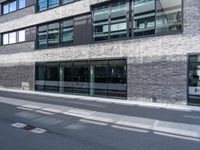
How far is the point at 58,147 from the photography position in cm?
605

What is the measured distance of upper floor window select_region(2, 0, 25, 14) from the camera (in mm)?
24798

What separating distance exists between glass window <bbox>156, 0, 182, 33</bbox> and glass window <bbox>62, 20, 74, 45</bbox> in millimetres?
7640

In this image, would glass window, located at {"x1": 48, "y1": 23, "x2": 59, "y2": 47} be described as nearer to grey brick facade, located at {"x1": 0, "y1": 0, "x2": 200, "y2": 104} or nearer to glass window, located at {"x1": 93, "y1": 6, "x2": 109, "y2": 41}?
grey brick facade, located at {"x1": 0, "y1": 0, "x2": 200, "y2": 104}

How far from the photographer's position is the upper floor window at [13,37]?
2462 centimetres

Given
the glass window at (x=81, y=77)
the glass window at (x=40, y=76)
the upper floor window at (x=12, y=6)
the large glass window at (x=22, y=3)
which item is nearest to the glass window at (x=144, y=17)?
the glass window at (x=81, y=77)

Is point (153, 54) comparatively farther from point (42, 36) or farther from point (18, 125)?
point (42, 36)

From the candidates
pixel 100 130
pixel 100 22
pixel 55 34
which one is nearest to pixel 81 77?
pixel 100 22

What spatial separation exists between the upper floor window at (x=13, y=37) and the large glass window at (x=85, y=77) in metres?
4.45

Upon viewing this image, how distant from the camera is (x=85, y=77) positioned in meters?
18.4

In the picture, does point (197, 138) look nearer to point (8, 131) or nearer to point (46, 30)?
point (8, 131)

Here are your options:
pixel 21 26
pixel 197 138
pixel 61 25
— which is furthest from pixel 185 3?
pixel 21 26

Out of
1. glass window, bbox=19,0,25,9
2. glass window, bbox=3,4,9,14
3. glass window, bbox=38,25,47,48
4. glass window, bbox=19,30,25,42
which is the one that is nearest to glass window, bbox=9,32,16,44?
glass window, bbox=19,30,25,42

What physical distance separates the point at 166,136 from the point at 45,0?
18.6m

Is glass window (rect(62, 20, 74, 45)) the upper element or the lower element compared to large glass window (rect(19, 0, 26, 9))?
lower
